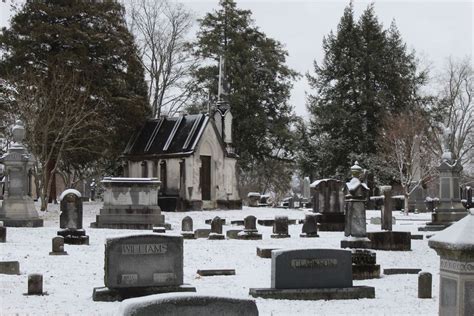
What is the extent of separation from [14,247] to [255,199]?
30.9 metres

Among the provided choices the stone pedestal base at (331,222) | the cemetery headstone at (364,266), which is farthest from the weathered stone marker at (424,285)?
the stone pedestal base at (331,222)

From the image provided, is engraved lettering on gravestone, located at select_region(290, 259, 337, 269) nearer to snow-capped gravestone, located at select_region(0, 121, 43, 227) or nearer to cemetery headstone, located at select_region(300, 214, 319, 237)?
cemetery headstone, located at select_region(300, 214, 319, 237)

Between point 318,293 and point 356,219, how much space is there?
4968 millimetres

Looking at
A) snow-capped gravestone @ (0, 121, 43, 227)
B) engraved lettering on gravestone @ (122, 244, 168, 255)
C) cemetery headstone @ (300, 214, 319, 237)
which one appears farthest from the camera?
snow-capped gravestone @ (0, 121, 43, 227)

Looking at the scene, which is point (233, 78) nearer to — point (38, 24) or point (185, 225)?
point (38, 24)

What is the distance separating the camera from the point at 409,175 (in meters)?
44.5

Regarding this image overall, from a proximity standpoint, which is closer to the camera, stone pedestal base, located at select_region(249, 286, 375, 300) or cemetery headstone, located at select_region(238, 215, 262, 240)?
stone pedestal base, located at select_region(249, 286, 375, 300)

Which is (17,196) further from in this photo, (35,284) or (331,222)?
(35,284)

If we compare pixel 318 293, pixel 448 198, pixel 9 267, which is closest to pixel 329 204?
pixel 448 198

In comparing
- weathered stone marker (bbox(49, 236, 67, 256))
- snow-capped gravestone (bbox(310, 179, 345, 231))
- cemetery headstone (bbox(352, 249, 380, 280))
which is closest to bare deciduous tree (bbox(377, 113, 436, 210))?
snow-capped gravestone (bbox(310, 179, 345, 231))

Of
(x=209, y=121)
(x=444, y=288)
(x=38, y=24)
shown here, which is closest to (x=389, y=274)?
(x=444, y=288)

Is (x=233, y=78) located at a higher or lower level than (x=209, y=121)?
higher

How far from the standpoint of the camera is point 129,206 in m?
26.1

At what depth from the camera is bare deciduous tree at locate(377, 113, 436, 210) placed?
149ft
